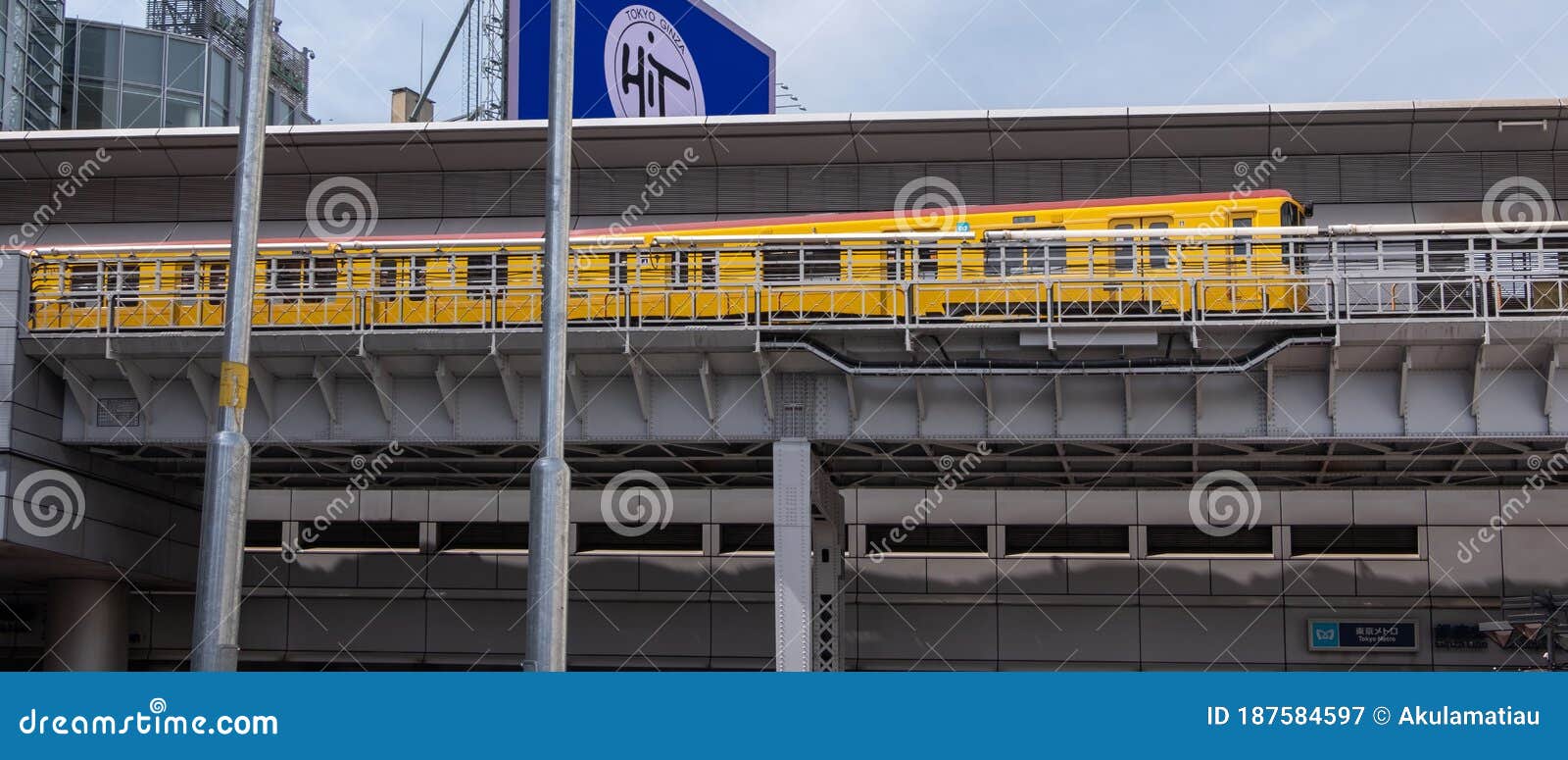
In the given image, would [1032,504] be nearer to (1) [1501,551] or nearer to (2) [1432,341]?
(1) [1501,551]

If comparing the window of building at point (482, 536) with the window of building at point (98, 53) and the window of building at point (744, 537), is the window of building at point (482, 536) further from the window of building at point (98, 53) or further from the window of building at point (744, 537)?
the window of building at point (98, 53)

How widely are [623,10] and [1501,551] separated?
1141 inches

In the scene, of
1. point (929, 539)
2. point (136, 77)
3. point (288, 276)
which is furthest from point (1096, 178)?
point (136, 77)

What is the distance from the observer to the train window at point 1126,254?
92.5ft

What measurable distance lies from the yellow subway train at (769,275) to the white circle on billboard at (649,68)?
17.0 meters

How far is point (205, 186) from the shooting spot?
43.0 meters

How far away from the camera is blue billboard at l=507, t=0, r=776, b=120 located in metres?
46.4

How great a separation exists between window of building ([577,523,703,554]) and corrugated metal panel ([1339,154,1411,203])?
742 inches

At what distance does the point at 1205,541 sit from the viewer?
41.1 meters

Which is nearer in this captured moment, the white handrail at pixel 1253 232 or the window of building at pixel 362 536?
the white handrail at pixel 1253 232
